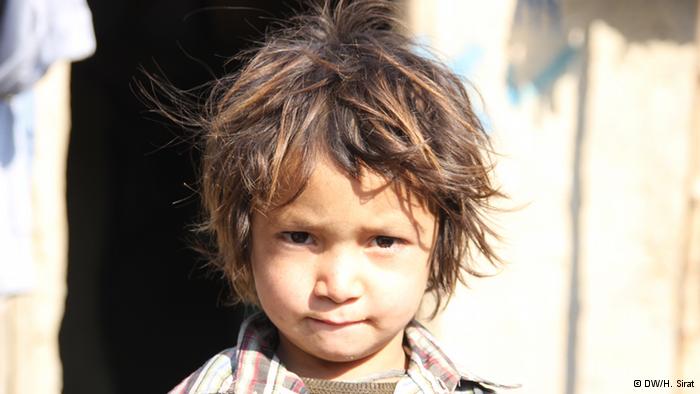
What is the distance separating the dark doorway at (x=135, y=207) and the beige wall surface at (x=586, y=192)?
1105 millimetres

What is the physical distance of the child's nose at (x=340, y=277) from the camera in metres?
1.45

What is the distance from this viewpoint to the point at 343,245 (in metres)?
1.47

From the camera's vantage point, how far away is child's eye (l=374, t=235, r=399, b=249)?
1505 mm

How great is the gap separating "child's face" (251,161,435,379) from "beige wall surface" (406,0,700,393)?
1.65 meters

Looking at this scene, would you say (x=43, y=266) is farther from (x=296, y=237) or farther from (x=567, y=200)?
(x=296, y=237)

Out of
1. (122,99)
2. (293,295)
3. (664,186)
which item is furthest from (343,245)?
(122,99)

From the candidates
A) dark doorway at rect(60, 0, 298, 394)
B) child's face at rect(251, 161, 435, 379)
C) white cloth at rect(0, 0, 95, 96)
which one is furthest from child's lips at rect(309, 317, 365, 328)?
dark doorway at rect(60, 0, 298, 394)

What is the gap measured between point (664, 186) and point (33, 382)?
2.43m

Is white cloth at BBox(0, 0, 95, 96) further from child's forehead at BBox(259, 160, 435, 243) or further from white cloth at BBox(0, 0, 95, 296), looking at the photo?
child's forehead at BBox(259, 160, 435, 243)

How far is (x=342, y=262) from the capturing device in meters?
1.47

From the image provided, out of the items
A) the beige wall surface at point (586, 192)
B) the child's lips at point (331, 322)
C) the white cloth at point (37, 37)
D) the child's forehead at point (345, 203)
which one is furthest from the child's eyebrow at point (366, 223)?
the beige wall surface at point (586, 192)

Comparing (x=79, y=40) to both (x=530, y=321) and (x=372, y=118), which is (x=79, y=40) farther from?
(x=530, y=321)

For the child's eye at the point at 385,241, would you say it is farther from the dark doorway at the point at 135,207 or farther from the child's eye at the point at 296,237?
the dark doorway at the point at 135,207

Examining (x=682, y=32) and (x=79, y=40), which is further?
(x=682, y=32)
